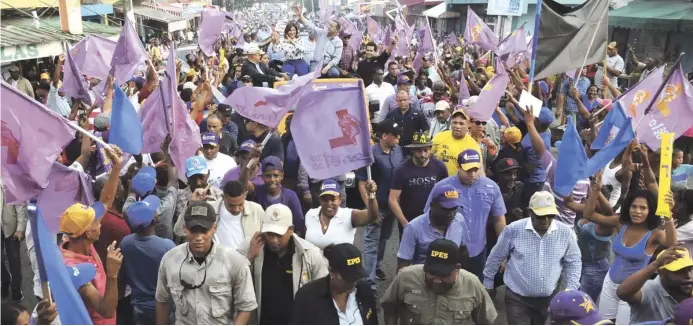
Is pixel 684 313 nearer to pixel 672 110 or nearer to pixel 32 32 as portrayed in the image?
pixel 672 110

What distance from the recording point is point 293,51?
50.4 ft

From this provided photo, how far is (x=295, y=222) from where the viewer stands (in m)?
5.60

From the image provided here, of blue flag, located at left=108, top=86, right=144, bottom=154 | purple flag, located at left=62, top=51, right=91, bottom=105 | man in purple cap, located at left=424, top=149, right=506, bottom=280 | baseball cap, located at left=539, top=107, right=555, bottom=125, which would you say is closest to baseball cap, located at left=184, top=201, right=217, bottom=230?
blue flag, located at left=108, top=86, right=144, bottom=154

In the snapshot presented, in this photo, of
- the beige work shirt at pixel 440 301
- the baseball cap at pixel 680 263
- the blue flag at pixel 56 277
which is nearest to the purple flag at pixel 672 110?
the baseball cap at pixel 680 263

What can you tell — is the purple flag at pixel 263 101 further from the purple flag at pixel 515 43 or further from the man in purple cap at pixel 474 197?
the purple flag at pixel 515 43

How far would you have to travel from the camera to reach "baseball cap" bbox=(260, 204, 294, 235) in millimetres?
4426

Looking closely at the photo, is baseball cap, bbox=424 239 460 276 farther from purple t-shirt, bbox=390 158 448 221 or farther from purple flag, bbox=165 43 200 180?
purple flag, bbox=165 43 200 180

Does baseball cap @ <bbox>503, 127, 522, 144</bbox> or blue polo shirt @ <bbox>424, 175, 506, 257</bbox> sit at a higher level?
baseball cap @ <bbox>503, 127, 522, 144</bbox>

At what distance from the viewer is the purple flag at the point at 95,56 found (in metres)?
10.5

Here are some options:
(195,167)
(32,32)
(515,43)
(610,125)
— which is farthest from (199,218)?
(32,32)

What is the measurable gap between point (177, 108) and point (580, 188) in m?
3.77

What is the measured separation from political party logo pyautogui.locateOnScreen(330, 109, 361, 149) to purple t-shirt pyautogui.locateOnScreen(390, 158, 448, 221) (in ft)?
3.35

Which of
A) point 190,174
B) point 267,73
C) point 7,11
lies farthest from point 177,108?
point 7,11

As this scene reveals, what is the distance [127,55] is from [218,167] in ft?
12.1
